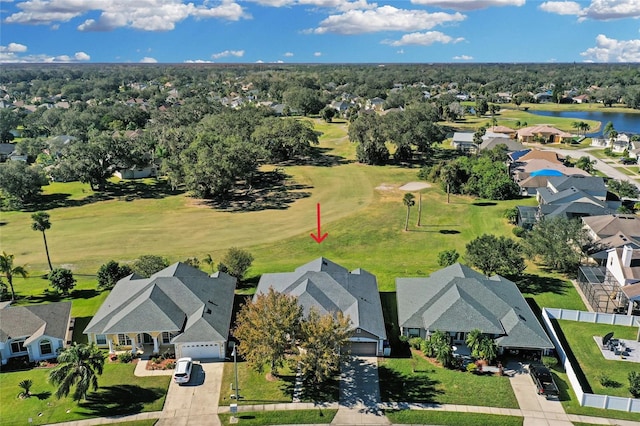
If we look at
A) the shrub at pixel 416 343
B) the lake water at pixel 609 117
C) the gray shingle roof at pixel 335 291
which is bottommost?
the shrub at pixel 416 343

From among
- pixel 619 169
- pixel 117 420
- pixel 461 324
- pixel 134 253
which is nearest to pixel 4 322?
pixel 117 420

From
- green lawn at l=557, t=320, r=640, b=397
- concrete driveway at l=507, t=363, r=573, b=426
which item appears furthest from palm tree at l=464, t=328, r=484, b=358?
green lawn at l=557, t=320, r=640, b=397

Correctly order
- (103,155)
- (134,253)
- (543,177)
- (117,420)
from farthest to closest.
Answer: (103,155) → (543,177) → (134,253) → (117,420)

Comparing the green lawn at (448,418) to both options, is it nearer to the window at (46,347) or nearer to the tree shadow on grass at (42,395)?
the tree shadow on grass at (42,395)

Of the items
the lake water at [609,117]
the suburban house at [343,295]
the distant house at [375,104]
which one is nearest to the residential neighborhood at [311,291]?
the suburban house at [343,295]

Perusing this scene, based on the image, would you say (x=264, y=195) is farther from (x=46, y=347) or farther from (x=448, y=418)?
A: (x=448, y=418)

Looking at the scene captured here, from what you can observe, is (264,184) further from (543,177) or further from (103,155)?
(543,177)

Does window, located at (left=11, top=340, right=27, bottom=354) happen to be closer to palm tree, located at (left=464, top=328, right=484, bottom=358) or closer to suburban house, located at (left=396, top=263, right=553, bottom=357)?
suburban house, located at (left=396, top=263, right=553, bottom=357)
